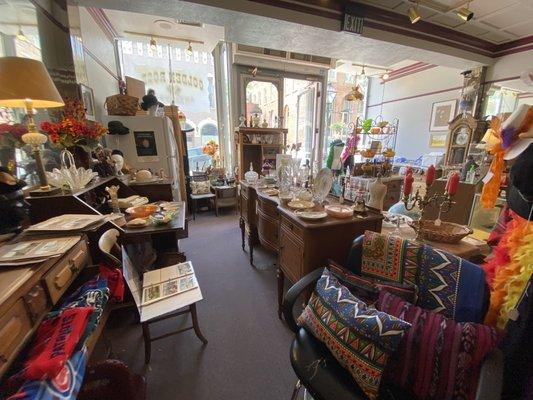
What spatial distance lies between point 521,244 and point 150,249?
8.53ft

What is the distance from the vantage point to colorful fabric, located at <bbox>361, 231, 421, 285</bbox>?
3.62ft

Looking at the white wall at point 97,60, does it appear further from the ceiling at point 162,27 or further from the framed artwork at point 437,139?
the framed artwork at point 437,139

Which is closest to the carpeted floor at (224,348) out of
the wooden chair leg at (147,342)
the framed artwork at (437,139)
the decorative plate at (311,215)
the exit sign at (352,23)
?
the wooden chair leg at (147,342)

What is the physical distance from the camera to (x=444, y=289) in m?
1.01

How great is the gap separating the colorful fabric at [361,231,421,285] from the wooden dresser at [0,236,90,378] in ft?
4.76

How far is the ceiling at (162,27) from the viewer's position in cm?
323

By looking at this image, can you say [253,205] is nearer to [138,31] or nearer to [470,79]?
[138,31]

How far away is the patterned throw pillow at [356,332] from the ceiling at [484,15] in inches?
135

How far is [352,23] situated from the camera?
2639 millimetres

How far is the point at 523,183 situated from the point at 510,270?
1.45 feet

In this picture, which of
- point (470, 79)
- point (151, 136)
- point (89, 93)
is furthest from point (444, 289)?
point (470, 79)

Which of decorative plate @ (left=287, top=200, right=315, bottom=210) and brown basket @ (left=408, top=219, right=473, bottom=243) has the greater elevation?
decorative plate @ (left=287, top=200, right=315, bottom=210)

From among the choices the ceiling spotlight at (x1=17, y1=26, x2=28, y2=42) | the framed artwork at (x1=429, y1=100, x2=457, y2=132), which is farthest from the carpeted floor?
the framed artwork at (x1=429, y1=100, x2=457, y2=132)

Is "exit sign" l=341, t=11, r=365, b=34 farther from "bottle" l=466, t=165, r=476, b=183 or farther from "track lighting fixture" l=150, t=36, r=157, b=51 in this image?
"track lighting fixture" l=150, t=36, r=157, b=51
